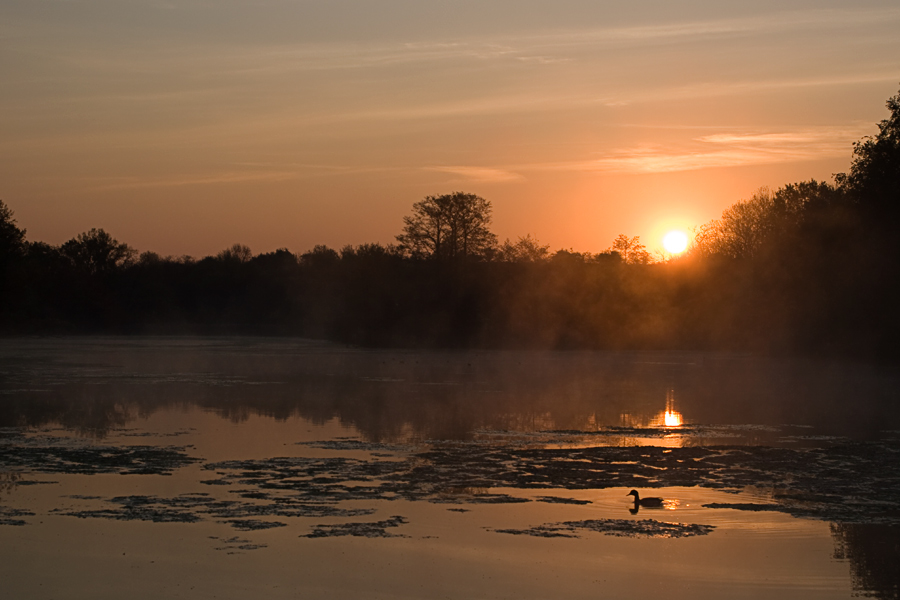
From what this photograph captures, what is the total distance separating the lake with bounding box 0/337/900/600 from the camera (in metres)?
8.28

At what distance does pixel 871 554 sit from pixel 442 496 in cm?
471

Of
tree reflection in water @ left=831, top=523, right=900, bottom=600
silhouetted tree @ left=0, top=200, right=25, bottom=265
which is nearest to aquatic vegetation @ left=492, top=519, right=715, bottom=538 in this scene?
tree reflection in water @ left=831, top=523, right=900, bottom=600

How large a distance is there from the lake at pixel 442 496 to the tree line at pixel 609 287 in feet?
54.0

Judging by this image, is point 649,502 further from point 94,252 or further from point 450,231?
point 94,252

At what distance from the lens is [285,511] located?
33.9ft

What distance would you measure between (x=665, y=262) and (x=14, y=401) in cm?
6079

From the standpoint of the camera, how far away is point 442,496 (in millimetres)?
11453

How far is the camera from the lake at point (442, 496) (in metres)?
8.28

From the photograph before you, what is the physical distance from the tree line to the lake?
16445mm

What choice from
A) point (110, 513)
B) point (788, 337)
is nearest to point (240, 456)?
point (110, 513)

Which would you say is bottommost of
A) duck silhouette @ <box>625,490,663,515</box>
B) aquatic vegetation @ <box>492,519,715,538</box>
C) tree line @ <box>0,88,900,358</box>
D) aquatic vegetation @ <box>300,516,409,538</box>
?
aquatic vegetation @ <box>300,516,409,538</box>

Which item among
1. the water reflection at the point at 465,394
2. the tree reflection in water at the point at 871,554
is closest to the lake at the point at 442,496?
the tree reflection in water at the point at 871,554

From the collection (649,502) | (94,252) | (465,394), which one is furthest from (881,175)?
(94,252)

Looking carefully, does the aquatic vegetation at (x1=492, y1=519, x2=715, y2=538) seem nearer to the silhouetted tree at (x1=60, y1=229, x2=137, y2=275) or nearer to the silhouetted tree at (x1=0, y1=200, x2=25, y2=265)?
the silhouetted tree at (x1=0, y1=200, x2=25, y2=265)
